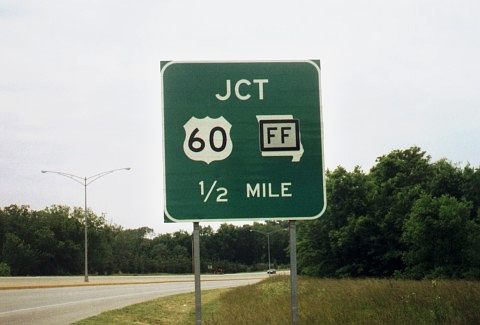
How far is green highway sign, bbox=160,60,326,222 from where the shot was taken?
16.1 ft

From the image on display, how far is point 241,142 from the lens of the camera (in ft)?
16.3

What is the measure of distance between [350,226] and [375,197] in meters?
4.07

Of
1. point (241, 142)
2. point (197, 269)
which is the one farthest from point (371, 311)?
point (197, 269)

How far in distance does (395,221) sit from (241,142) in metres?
53.0

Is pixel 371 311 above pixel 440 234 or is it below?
below

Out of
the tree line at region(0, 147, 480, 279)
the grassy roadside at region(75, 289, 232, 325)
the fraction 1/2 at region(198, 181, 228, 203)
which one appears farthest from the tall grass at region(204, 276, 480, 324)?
the tree line at region(0, 147, 480, 279)

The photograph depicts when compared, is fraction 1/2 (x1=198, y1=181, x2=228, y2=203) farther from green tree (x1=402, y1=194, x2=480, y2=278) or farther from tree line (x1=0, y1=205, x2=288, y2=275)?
tree line (x1=0, y1=205, x2=288, y2=275)

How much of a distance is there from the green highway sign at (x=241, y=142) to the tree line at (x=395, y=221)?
149ft

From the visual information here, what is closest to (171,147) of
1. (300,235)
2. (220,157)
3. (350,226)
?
(220,157)

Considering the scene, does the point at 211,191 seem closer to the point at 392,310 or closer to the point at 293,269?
the point at 293,269

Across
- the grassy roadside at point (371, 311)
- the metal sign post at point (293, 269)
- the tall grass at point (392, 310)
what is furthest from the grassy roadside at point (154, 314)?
the metal sign post at point (293, 269)

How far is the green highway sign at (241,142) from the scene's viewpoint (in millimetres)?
4895

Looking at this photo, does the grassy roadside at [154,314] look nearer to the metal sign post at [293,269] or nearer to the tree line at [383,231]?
the metal sign post at [293,269]

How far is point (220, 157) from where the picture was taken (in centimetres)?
492
